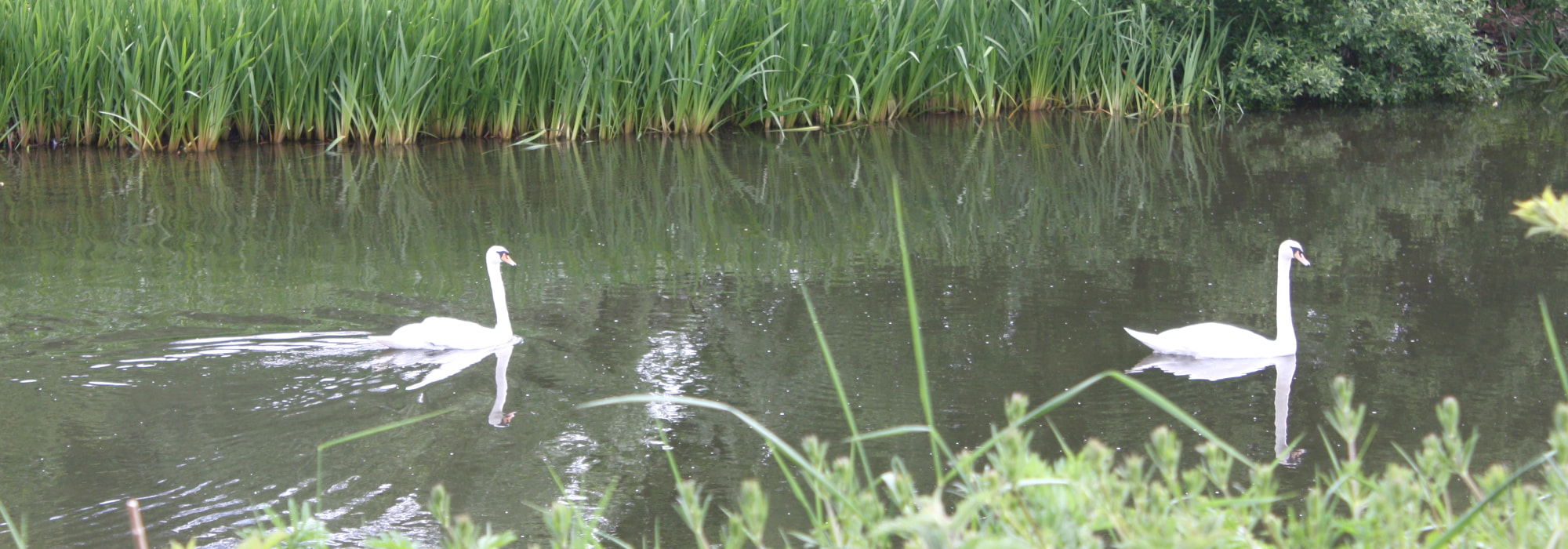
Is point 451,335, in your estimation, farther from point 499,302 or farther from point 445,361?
point 499,302

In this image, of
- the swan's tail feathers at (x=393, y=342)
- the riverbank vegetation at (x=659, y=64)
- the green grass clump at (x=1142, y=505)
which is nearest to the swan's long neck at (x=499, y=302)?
the swan's tail feathers at (x=393, y=342)

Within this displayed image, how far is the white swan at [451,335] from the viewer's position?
5672 mm

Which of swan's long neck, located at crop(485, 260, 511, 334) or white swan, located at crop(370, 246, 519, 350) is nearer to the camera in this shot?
white swan, located at crop(370, 246, 519, 350)

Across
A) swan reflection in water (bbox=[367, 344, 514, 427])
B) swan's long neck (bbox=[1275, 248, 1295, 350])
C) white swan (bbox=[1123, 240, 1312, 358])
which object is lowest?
swan reflection in water (bbox=[367, 344, 514, 427])

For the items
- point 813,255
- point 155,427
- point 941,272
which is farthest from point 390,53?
point 155,427

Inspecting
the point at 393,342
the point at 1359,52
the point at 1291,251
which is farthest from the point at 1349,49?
the point at 393,342

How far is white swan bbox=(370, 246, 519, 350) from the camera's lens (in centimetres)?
567

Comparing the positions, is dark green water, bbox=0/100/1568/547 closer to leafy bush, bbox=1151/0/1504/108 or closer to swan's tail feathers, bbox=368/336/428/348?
swan's tail feathers, bbox=368/336/428/348

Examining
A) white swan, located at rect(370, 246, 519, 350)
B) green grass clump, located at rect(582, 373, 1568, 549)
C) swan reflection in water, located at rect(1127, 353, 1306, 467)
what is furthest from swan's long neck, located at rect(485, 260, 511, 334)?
green grass clump, located at rect(582, 373, 1568, 549)

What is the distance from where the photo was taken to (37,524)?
160 inches

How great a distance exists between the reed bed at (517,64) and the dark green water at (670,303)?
43cm

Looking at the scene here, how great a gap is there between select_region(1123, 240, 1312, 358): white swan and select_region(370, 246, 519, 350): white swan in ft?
8.69

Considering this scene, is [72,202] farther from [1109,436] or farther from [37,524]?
[1109,436]

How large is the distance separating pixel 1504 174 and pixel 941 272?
4.73m
